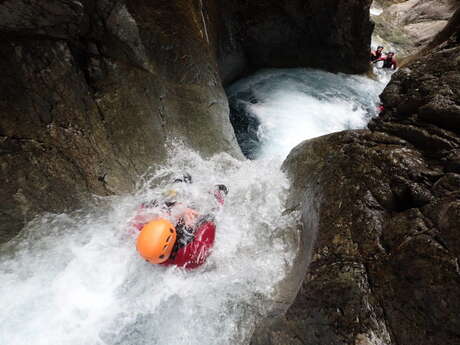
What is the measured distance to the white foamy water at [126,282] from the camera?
4.21 meters

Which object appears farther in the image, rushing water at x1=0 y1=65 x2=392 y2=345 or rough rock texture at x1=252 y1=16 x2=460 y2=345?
rushing water at x1=0 y1=65 x2=392 y2=345

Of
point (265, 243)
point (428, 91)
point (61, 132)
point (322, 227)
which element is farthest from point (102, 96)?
point (428, 91)

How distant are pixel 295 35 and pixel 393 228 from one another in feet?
39.1

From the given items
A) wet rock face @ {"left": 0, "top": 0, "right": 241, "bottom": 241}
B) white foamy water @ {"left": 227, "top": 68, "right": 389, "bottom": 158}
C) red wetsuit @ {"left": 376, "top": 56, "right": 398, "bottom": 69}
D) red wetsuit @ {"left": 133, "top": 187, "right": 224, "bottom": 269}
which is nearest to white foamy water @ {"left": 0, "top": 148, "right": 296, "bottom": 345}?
red wetsuit @ {"left": 133, "top": 187, "right": 224, "bottom": 269}

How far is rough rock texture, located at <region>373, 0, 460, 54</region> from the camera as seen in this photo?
62.0 ft

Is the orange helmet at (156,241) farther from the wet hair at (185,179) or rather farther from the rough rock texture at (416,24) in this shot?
the rough rock texture at (416,24)

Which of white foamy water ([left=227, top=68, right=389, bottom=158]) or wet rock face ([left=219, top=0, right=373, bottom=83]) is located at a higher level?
wet rock face ([left=219, top=0, right=373, bottom=83])

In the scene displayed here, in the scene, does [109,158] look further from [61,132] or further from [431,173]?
[431,173]

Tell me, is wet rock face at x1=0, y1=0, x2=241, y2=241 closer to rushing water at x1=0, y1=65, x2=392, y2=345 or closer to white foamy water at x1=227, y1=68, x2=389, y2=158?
rushing water at x1=0, y1=65, x2=392, y2=345

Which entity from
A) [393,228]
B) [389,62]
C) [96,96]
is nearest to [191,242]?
[393,228]

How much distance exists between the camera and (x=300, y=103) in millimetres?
12102

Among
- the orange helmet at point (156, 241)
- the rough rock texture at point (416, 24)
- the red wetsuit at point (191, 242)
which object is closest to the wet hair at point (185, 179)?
the red wetsuit at point (191, 242)

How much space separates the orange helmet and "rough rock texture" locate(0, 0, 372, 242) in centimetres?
162

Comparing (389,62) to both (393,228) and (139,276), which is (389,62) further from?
(139,276)
